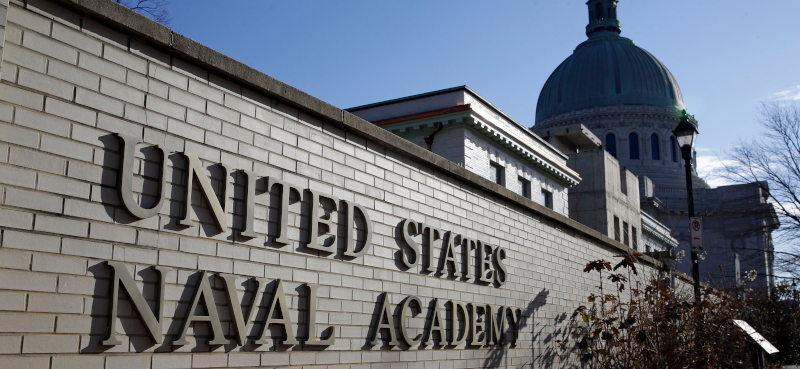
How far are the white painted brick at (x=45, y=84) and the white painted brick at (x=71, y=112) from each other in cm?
6

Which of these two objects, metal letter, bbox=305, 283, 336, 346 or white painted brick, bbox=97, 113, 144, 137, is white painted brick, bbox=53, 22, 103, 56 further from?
metal letter, bbox=305, 283, 336, 346

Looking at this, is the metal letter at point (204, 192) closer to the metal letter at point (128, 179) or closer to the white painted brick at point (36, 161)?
the metal letter at point (128, 179)

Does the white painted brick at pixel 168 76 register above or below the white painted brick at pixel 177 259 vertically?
above

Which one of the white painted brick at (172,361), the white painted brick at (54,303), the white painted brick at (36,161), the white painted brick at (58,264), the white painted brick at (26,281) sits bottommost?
the white painted brick at (172,361)

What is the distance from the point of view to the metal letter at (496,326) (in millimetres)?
9914

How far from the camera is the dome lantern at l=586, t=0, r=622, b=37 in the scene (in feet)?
318

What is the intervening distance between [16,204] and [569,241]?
410 inches

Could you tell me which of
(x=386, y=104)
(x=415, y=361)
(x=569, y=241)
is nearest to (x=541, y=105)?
(x=386, y=104)

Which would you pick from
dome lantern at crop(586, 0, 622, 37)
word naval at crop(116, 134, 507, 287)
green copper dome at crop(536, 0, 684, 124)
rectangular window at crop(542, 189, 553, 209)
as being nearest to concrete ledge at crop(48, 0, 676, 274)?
word naval at crop(116, 134, 507, 287)

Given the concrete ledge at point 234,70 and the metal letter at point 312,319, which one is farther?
the metal letter at point 312,319

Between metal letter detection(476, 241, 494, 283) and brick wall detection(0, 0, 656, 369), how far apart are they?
1.60 metres

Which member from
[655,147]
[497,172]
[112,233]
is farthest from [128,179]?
[655,147]

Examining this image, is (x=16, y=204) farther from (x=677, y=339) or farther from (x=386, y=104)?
(x=386, y=104)

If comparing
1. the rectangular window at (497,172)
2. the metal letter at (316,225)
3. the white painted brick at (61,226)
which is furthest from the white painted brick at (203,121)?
the rectangular window at (497,172)
